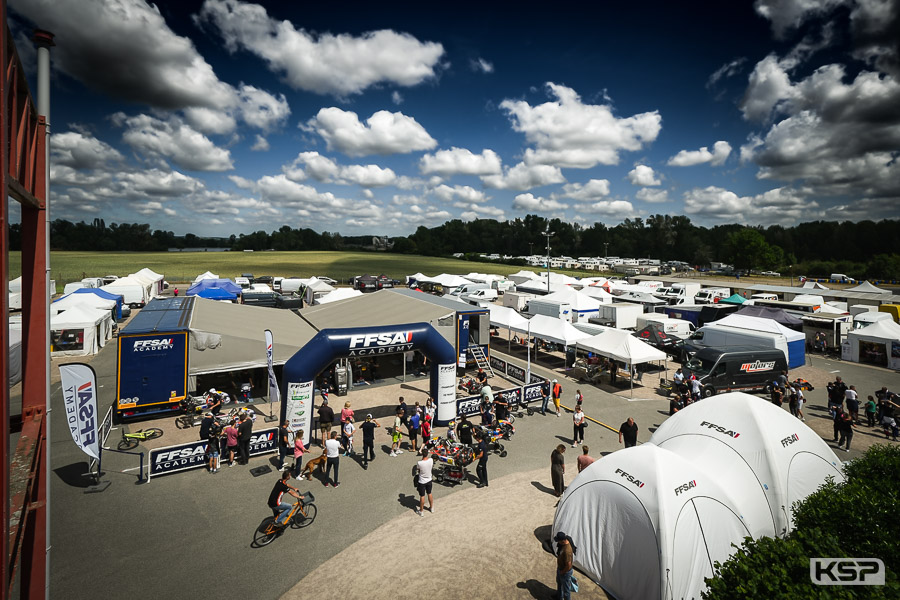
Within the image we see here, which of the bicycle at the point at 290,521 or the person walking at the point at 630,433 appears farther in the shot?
the person walking at the point at 630,433

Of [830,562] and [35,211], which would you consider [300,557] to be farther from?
[830,562]

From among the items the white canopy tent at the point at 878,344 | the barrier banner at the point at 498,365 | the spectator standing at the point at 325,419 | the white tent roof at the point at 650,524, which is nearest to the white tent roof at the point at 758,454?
the white tent roof at the point at 650,524

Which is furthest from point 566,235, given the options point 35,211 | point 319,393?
point 35,211

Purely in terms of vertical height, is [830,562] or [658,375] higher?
[830,562]

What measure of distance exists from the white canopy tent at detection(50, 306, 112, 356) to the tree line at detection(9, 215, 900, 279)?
3063 inches

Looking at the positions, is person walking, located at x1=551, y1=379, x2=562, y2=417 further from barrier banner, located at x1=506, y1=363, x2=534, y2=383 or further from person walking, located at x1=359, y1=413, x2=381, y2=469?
person walking, located at x1=359, y1=413, x2=381, y2=469

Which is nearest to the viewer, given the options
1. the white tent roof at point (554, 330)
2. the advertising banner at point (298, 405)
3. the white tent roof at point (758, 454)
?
the white tent roof at point (758, 454)

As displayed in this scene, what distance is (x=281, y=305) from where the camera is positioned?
37.0 metres

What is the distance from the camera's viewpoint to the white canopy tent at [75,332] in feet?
74.9

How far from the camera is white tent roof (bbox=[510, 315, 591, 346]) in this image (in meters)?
20.7

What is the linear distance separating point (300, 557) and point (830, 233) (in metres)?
152

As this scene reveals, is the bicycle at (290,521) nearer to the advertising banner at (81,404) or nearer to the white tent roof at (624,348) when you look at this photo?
the advertising banner at (81,404)

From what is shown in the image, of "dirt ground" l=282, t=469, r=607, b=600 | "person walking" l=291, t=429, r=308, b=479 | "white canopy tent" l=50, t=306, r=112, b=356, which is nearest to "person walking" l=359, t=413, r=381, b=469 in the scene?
"person walking" l=291, t=429, r=308, b=479

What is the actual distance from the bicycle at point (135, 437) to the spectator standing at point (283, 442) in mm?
4590
